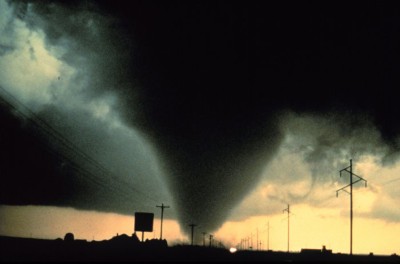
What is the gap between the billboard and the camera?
477 feet

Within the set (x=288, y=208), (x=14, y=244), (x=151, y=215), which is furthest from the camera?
(x=288, y=208)

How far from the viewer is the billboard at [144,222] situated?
477 ft

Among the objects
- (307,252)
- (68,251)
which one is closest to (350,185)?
(68,251)

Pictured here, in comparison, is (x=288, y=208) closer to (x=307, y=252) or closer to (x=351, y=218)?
(x=307, y=252)

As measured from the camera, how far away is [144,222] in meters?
146

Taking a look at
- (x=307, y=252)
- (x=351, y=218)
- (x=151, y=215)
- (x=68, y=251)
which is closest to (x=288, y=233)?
(x=307, y=252)

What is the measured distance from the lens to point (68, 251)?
7769 centimetres

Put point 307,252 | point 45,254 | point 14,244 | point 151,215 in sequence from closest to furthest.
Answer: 1. point 45,254
2. point 14,244
3. point 151,215
4. point 307,252

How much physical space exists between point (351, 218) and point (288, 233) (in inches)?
3394

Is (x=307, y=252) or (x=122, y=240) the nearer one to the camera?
(x=122, y=240)

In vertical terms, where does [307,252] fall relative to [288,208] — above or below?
below

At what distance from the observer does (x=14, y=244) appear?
7538cm

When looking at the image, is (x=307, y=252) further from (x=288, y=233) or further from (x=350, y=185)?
Result: (x=350, y=185)

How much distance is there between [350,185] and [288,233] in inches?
3418
